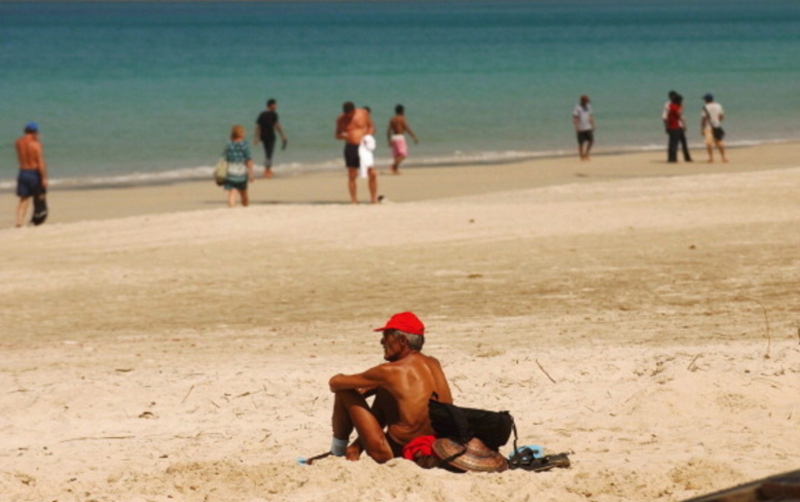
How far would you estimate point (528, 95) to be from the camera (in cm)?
5538

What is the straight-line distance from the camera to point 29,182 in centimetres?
1945

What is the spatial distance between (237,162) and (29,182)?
2.78 m

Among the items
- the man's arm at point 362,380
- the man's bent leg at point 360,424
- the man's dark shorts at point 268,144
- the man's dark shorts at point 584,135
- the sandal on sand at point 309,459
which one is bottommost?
the sandal on sand at point 309,459

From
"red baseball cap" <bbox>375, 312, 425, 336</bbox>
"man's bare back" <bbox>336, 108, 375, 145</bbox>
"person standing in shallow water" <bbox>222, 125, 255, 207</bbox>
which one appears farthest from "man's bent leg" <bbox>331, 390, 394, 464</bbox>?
"man's bare back" <bbox>336, 108, 375, 145</bbox>

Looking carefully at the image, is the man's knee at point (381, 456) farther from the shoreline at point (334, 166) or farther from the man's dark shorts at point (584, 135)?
the man's dark shorts at point (584, 135)

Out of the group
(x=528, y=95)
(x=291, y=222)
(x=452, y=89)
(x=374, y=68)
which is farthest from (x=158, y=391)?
(x=374, y=68)

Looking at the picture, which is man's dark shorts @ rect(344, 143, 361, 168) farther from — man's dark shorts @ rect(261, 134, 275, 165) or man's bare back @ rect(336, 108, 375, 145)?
man's dark shorts @ rect(261, 134, 275, 165)

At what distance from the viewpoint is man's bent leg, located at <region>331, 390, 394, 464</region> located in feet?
25.1

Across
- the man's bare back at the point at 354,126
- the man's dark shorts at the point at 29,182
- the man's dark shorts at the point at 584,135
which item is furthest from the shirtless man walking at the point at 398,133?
the man's dark shorts at the point at 29,182

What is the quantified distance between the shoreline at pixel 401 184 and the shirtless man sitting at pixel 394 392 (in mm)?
15429

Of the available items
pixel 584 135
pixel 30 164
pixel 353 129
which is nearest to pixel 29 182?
pixel 30 164

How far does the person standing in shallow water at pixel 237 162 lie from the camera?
19750 mm

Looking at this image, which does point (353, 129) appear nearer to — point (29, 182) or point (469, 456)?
point (29, 182)

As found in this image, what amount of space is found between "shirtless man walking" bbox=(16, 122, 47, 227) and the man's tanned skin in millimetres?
12241
